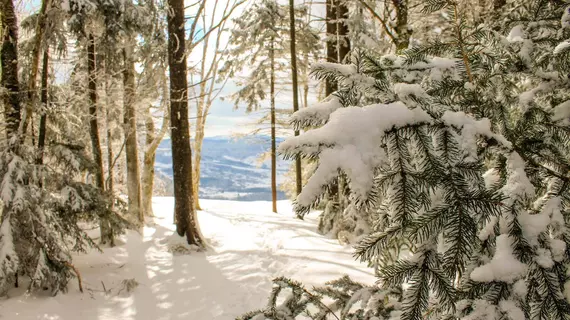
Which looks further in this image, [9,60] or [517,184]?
[9,60]

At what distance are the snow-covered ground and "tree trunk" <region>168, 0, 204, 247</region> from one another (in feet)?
1.82

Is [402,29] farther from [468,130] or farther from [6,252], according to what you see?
[6,252]

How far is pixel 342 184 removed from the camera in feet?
21.9

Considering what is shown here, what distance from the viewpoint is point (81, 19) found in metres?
7.17

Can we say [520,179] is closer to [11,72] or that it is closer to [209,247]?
[11,72]

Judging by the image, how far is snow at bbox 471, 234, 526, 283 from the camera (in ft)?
3.85

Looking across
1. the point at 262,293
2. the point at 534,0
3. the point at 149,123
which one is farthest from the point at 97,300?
the point at 149,123

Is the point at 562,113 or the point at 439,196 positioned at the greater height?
the point at 562,113

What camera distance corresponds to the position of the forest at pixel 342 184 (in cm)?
112

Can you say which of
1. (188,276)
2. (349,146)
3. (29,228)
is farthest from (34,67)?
(349,146)

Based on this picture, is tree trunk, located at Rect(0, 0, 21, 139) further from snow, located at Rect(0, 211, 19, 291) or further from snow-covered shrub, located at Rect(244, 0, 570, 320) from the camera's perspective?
snow-covered shrub, located at Rect(244, 0, 570, 320)

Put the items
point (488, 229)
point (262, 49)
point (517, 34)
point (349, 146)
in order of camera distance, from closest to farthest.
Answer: point (349, 146)
point (488, 229)
point (517, 34)
point (262, 49)

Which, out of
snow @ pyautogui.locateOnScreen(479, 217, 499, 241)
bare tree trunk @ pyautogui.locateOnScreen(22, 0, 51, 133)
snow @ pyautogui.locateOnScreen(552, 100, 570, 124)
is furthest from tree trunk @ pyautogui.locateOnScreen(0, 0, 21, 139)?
snow @ pyautogui.locateOnScreen(552, 100, 570, 124)

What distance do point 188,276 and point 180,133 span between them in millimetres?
3368
